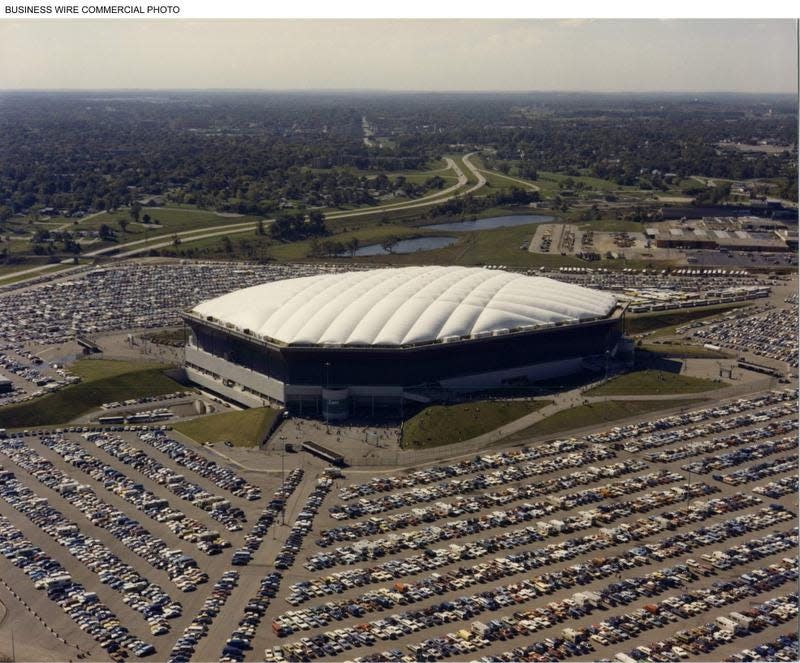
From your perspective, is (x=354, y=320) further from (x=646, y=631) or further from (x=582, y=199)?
(x=582, y=199)

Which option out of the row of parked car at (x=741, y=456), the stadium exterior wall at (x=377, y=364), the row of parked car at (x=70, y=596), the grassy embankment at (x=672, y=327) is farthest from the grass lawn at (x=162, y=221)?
the row of parked car at (x=741, y=456)

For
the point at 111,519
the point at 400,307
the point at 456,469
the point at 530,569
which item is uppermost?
the point at 400,307

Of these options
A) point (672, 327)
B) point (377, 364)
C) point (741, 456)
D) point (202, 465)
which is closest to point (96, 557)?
point (202, 465)

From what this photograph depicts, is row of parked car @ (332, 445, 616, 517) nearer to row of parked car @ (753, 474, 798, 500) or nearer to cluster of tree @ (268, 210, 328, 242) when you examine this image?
row of parked car @ (753, 474, 798, 500)

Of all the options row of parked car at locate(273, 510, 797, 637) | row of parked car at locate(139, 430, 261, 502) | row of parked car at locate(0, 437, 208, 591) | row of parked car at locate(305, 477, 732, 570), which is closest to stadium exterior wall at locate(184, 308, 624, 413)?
row of parked car at locate(139, 430, 261, 502)

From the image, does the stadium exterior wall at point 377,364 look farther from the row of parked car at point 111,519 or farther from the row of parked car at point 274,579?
the row of parked car at point 111,519

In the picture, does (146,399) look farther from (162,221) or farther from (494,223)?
(494,223)

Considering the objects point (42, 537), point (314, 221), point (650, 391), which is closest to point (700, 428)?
point (650, 391)
